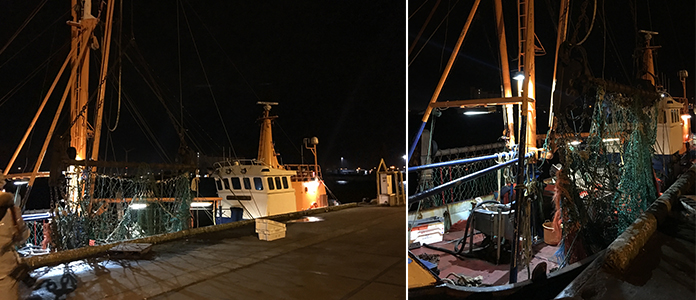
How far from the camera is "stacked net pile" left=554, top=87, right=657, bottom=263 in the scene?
5.38m

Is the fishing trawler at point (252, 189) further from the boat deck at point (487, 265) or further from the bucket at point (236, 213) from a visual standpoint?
the boat deck at point (487, 265)

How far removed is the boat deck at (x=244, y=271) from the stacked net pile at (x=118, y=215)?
961mm

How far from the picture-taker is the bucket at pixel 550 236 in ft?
21.9

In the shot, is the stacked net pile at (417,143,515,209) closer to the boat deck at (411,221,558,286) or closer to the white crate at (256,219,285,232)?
the boat deck at (411,221,558,286)

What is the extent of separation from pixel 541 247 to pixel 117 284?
20.6 ft

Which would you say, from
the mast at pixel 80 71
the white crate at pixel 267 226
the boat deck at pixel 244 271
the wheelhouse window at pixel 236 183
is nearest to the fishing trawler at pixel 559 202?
the boat deck at pixel 244 271

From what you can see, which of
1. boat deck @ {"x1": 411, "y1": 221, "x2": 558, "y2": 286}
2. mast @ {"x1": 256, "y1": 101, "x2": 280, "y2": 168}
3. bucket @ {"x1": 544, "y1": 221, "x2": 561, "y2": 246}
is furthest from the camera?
mast @ {"x1": 256, "y1": 101, "x2": 280, "y2": 168}

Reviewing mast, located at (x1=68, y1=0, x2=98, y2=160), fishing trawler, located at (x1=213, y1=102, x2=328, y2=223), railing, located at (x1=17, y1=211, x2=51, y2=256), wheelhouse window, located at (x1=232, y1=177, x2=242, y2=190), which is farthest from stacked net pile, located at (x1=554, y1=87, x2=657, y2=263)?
wheelhouse window, located at (x1=232, y1=177, x2=242, y2=190)

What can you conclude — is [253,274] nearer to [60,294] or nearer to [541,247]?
[60,294]

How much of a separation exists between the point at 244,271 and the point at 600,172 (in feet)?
19.3

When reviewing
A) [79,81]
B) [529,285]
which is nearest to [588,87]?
[529,285]

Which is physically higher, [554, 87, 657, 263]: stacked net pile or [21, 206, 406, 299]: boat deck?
[554, 87, 657, 263]: stacked net pile

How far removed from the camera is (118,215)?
7.99 m

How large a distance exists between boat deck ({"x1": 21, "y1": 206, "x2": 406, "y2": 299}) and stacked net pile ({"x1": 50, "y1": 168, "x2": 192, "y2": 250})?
3.15 ft
